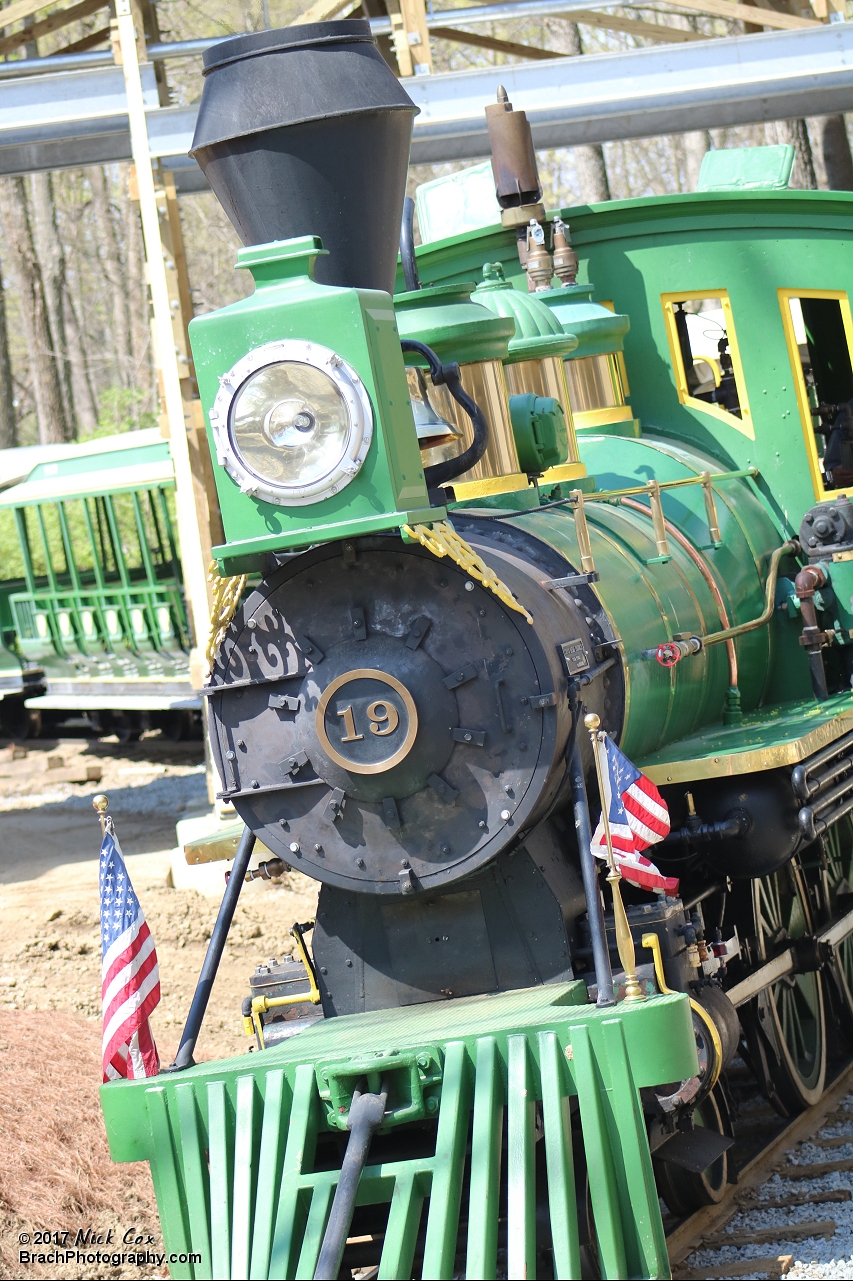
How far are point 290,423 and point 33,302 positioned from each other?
17827 millimetres

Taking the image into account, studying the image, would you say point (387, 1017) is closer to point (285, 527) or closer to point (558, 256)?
point (285, 527)

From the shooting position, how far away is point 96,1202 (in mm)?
5141

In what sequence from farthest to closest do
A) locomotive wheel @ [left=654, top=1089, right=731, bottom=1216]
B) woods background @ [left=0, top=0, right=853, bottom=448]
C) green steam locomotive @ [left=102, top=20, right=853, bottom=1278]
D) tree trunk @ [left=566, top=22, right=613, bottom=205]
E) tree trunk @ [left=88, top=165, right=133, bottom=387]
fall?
tree trunk @ [left=88, top=165, right=133, bottom=387], tree trunk @ [left=566, top=22, right=613, bottom=205], woods background @ [left=0, top=0, right=853, bottom=448], locomotive wheel @ [left=654, top=1089, right=731, bottom=1216], green steam locomotive @ [left=102, top=20, right=853, bottom=1278]

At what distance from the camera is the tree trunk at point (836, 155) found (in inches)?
609

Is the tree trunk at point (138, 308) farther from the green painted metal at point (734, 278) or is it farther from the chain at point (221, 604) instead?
the chain at point (221, 604)

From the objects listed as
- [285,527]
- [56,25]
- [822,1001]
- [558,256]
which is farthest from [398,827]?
[56,25]

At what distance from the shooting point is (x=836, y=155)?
15.6m

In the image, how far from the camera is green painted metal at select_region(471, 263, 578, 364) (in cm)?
578

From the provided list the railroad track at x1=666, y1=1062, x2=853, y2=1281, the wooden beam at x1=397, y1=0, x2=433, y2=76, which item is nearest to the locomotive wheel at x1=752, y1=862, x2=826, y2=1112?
the railroad track at x1=666, y1=1062, x2=853, y2=1281

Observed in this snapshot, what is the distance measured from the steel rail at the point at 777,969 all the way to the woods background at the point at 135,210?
6.78m

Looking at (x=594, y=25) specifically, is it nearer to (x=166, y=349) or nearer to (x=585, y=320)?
(x=166, y=349)

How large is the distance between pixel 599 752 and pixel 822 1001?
2.66 meters

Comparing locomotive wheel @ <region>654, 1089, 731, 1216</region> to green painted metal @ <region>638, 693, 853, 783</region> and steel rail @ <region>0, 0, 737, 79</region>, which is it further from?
steel rail @ <region>0, 0, 737, 79</region>

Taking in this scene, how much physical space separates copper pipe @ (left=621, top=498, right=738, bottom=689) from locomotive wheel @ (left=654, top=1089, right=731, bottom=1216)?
165 cm
